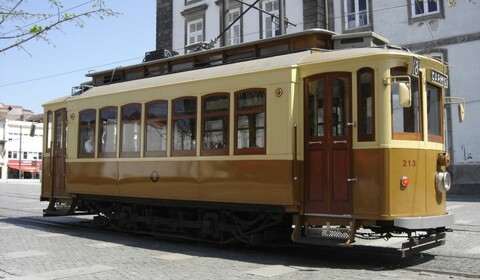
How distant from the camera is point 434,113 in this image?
8273 millimetres

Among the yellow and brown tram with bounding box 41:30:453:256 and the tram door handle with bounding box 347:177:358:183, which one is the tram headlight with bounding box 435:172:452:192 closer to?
the yellow and brown tram with bounding box 41:30:453:256

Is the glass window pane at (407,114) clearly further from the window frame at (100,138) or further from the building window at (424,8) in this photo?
the building window at (424,8)

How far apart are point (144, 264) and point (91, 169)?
421 cm

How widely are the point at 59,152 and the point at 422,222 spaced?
880 cm

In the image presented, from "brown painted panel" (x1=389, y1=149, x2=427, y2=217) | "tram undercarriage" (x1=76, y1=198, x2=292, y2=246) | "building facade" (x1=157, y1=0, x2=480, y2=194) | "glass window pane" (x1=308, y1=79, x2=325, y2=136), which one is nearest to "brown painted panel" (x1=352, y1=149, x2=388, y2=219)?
"brown painted panel" (x1=389, y1=149, x2=427, y2=217)

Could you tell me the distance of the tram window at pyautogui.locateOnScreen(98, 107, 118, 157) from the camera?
433 inches

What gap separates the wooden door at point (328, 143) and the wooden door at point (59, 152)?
270 inches

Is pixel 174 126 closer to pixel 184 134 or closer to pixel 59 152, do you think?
pixel 184 134

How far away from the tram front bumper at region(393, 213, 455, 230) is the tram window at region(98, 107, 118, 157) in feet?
20.1

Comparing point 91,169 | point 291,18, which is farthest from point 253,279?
point 291,18

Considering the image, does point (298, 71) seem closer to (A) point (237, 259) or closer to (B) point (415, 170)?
(B) point (415, 170)

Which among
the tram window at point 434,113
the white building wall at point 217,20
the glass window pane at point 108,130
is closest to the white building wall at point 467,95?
the white building wall at point 217,20

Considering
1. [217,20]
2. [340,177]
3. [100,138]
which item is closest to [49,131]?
[100,138]

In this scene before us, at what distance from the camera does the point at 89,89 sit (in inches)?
491
